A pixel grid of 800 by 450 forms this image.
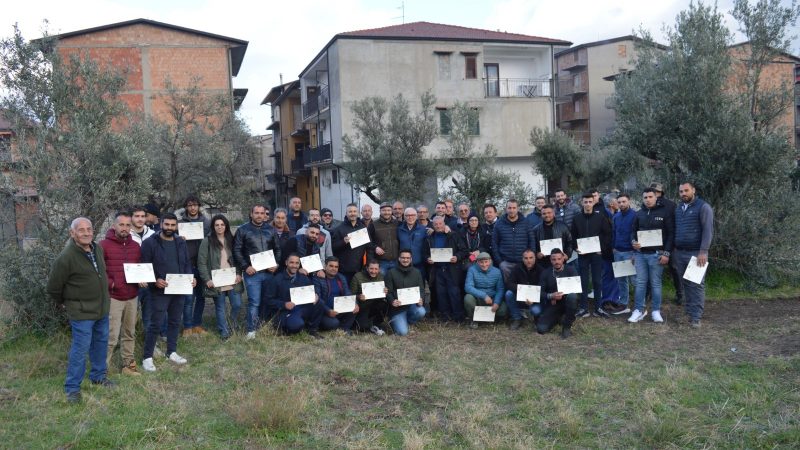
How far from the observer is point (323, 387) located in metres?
7.07

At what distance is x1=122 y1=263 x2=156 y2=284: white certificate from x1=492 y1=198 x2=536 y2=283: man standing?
17.9 ft

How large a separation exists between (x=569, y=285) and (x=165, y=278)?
5.73 metres

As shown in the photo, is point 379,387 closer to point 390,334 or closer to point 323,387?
point 323,387

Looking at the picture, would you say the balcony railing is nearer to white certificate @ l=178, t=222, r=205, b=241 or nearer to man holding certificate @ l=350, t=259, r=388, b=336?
man holding certificate @ l=350, t=259, r=388, b=336

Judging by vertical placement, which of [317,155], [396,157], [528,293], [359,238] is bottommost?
[528,293]

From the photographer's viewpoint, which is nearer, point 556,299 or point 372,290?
point 556,299

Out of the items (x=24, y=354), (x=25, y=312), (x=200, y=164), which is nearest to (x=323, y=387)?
(x=24, y=354)

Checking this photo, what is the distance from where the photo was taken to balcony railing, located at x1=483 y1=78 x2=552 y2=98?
35.3 m

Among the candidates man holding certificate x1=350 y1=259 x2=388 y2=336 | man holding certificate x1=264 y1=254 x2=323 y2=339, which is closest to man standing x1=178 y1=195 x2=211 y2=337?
man holding certificate x1=264 y1=254 x2=323 y2=339

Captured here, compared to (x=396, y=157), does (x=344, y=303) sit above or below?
below

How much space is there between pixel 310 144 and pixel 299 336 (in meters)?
38.5

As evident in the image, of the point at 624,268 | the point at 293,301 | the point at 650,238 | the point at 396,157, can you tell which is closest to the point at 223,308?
the point at 293,301

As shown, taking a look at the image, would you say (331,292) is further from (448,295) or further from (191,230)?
(191,230)

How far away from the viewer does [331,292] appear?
382 inches
